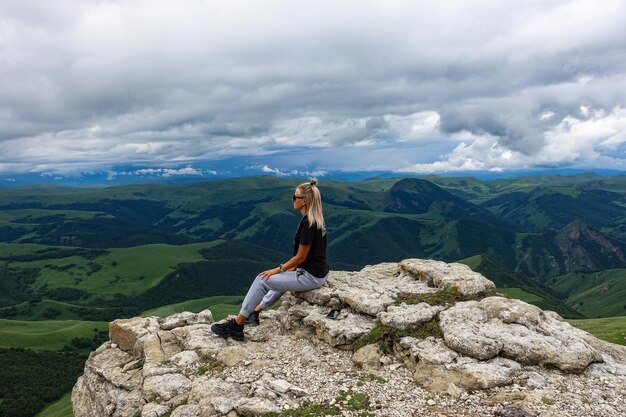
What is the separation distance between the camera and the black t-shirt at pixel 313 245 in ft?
63.6

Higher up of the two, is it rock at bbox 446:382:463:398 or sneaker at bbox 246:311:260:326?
sneaker at bbox 246:311:260:326

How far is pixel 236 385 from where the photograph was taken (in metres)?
17.1

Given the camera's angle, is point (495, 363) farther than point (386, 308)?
No

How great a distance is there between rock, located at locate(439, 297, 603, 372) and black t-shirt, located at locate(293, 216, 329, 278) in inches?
263

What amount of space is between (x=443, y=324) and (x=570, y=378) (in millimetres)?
5368

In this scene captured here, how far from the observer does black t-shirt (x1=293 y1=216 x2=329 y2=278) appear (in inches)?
763

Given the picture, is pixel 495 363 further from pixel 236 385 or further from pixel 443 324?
pixel 236 385

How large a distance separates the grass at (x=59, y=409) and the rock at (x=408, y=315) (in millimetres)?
163640

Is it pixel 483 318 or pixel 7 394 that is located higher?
pixel 483 318

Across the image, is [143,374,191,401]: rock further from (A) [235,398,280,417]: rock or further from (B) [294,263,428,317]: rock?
(B) [294,263,428,317]: rock

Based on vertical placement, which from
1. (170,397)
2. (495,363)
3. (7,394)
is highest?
(495,363)

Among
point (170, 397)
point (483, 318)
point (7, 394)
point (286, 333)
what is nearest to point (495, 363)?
point (483, 318)

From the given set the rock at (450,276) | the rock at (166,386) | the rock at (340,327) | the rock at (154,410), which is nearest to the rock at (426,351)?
the rock at (340,327)

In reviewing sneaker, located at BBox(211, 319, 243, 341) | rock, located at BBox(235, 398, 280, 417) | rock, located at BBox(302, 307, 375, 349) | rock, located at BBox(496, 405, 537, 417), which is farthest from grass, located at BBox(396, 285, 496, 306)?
rock, located at BBox(235, 398, 280, 417)
